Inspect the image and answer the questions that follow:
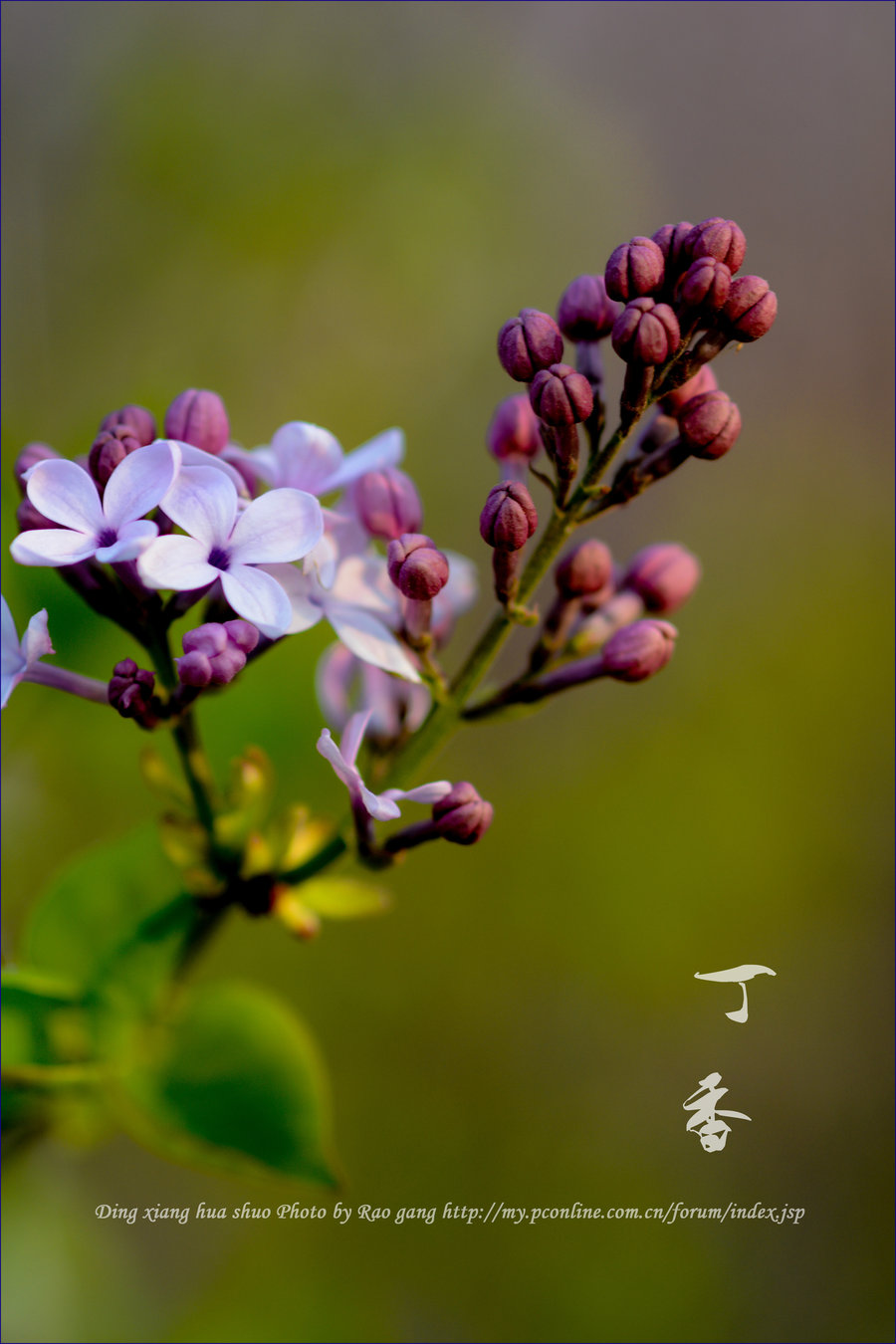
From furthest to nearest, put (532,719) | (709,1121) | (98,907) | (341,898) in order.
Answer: (532,719) < (709,1121) < (98,907) < (341,898)

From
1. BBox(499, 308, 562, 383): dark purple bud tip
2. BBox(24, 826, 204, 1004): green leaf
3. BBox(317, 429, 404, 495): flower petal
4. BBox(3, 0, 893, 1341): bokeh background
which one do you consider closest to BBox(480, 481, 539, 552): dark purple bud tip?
BBox(499, 308, 562, 383): dark purple bud tip

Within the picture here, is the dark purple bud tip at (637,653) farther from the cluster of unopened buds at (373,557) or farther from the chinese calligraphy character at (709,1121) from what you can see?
the chinese calligraphy character at (709,1121)

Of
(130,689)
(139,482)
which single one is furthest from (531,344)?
(130,689)

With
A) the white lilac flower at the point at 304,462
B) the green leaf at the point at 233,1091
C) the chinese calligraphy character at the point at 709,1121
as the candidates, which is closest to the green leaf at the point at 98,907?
the green leaf at the point at 233,1091

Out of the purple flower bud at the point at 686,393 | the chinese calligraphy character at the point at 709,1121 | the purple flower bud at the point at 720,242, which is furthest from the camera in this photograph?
the chinese calligraphy character at the point at 709,1121

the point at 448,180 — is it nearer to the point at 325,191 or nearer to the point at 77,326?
the point at 325,191

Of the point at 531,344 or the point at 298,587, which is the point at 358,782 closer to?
the point at 298,587
